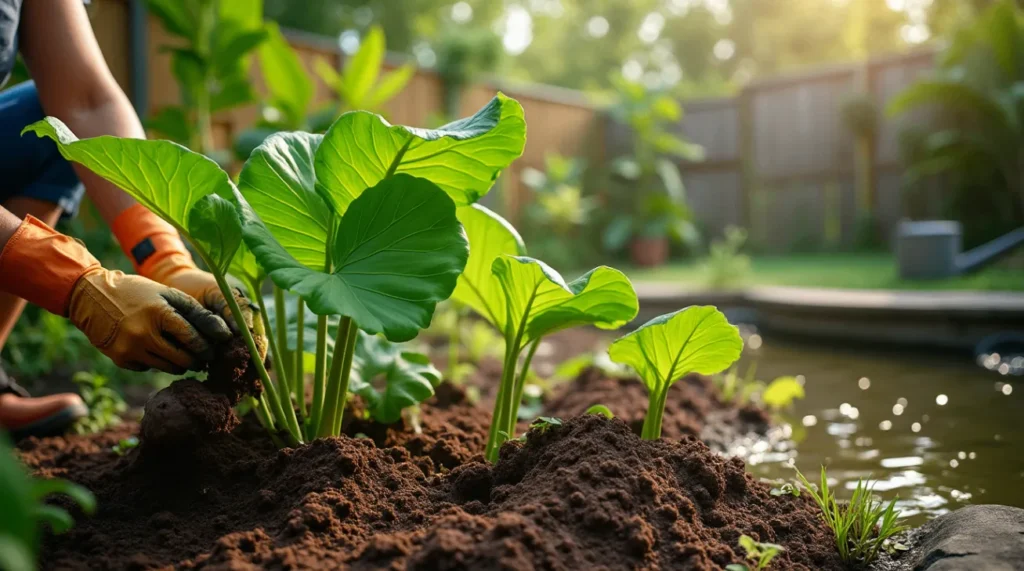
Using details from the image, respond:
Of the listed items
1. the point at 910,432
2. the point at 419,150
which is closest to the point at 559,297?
the point at 419,150

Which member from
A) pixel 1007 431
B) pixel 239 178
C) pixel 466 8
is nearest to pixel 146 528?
pixel 239 178

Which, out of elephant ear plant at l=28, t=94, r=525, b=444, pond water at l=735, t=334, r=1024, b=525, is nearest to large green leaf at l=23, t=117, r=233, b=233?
elephant ear plant at l=28, t=94, r=525, b=444

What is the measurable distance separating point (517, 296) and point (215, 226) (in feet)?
1.70

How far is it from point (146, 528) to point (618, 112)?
8194mm

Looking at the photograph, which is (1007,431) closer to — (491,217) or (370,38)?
(491,217)

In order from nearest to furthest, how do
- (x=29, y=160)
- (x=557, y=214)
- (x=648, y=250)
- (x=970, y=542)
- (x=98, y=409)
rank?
(x=970, y=542)
(x=29, y=160)
(x=98, y=409)
(x=557, y=214)
(x=648, y=250)

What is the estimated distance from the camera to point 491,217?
152cm

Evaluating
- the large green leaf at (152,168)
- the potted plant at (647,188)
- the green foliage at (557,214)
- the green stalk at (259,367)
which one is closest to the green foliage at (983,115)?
the potted plant at (647,188)

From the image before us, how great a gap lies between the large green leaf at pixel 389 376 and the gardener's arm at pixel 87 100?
0.39 metres

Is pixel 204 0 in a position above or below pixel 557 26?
below

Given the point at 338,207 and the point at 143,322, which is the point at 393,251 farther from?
the point at 143,322

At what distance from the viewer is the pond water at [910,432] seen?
5.93ft

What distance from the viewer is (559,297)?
137cm

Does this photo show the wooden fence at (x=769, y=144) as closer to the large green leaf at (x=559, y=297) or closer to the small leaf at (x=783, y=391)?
the small leaf at (x=783, y=391)
